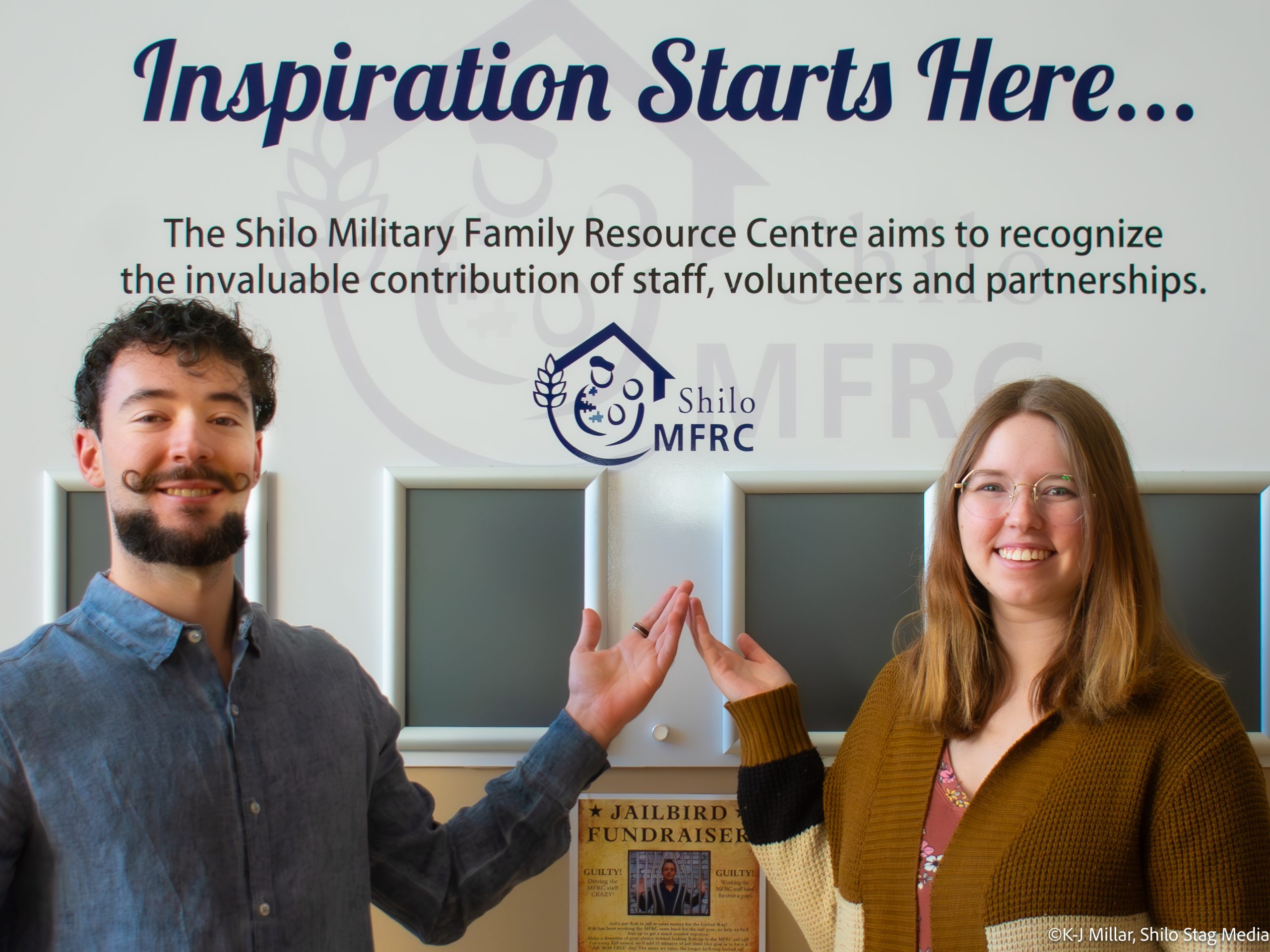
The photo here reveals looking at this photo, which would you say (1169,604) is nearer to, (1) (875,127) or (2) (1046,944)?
(2) (1046,944)

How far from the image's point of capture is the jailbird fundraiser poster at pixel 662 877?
4.81 feet

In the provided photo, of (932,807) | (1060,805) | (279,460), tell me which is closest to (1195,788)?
(1060,805)

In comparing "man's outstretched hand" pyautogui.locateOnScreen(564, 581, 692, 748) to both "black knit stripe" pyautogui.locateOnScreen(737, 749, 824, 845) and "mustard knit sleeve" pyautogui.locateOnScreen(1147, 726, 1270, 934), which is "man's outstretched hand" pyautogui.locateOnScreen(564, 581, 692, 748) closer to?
"black knit stripe" pyautogui.locateOnScreen(737, 749, 824, 845)

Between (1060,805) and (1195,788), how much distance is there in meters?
0.14

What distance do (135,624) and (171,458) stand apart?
181mm

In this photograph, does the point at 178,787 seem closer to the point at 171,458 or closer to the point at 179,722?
the point at 179,722

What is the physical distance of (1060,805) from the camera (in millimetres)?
1052

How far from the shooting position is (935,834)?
3.77 feet

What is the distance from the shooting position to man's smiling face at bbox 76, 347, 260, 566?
3.33 feet

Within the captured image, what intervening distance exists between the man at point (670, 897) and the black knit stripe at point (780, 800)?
0.23 meters

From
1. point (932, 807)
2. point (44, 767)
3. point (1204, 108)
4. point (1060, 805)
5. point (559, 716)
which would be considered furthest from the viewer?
point (1204, 108)

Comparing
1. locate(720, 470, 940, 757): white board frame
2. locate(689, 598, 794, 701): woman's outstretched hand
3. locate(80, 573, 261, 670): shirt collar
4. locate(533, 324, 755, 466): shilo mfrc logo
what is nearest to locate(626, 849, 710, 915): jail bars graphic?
locate(720, 470, 940, 757): white board frame

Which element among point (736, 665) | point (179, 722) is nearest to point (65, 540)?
point (179, 722)

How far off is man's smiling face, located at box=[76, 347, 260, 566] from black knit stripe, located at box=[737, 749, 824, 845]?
0.74 metres
